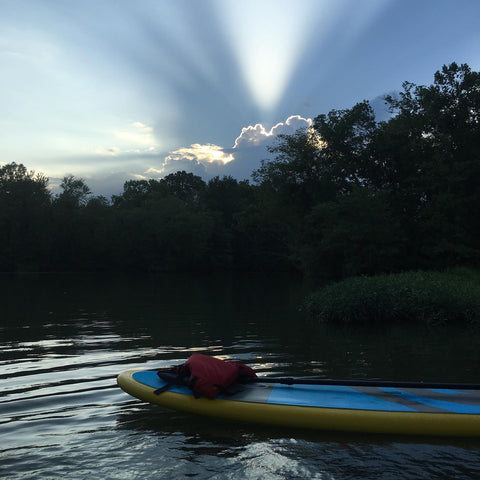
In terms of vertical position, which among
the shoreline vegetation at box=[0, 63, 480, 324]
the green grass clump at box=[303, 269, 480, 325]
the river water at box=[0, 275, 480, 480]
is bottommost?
the river water at box=[0, 275, 480, 480]

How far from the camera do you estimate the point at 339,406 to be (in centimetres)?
640

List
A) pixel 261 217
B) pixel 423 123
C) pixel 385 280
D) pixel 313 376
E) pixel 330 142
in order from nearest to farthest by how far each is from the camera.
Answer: pixel 313 376 → pixel 385 280 → pixel 423 123 → pixel 330 142 → pixel 261 217

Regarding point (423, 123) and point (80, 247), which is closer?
point (423, 123)

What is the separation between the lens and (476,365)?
10812 millimetres

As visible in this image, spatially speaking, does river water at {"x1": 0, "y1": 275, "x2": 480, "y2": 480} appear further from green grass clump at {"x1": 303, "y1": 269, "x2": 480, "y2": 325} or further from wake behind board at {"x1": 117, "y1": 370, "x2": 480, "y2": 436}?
green grass clump at {"x1": 303, "y1": 269, "x2": 480, "y2": 325}

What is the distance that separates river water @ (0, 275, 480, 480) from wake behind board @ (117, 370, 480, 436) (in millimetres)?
217

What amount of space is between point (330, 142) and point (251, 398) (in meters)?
33.6

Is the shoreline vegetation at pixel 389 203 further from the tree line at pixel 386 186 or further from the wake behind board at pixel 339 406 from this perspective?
the wake behind board at pixel 339 406

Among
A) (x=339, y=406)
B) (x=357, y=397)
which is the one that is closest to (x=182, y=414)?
(x=339, y=406)

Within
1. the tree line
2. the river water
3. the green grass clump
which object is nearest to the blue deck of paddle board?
the river water

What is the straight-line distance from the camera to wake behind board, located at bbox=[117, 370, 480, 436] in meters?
6.11

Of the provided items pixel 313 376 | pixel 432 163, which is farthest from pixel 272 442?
pixel 432 163

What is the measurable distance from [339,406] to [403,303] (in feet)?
40.1

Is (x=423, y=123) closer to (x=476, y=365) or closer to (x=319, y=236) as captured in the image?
(x=319, y=236)
